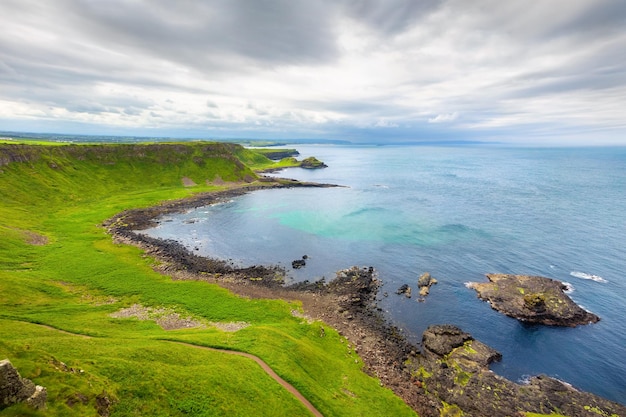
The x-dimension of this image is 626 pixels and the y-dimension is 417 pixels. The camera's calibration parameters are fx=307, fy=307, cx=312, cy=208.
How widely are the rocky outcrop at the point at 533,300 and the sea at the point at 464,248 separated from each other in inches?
63.7

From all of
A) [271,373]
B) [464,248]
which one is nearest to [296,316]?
[271,373]

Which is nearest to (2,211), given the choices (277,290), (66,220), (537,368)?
(66,220)

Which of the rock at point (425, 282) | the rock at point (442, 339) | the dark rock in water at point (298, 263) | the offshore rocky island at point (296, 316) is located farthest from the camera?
the dark rock in water at point (298, 263)

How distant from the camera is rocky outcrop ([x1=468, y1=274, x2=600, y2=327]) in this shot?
52.3 m

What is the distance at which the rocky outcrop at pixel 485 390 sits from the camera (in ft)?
116

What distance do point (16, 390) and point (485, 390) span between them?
148 ft

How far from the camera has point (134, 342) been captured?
3556 centimetres

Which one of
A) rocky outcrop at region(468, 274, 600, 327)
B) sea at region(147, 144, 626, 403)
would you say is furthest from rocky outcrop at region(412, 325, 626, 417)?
rocky outcrop at region(468, 274, 600, 327)

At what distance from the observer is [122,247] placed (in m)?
76.6

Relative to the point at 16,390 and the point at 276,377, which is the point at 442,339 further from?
the point at 16,390

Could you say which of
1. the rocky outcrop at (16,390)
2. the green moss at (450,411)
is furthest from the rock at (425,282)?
the rocky outcrop at (16,390)

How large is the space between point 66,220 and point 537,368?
391ft

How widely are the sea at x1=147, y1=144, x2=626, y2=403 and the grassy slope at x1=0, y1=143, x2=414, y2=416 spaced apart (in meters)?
17.0

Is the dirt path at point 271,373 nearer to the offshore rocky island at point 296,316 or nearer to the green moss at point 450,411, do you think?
the offshore rocky island at point 296,316
